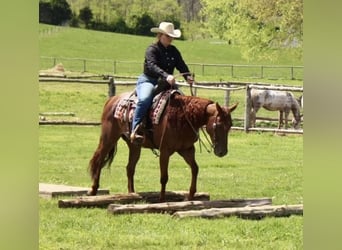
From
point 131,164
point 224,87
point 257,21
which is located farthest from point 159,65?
point 257,21

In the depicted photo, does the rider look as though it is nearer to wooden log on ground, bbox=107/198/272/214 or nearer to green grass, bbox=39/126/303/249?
wooden log on ground, bbox=107/198/272/214

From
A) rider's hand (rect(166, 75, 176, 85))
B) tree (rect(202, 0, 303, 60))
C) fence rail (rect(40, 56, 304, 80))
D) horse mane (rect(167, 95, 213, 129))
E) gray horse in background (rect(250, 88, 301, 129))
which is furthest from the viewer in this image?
gray horse in background (rect(250, 88, 301, 129))

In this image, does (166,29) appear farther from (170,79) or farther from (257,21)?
(257,21)

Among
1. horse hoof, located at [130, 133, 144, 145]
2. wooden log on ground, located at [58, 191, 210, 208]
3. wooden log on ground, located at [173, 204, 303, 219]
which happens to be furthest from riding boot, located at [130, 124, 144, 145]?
wooden log on ground, located at [173, 204, 303, 219]

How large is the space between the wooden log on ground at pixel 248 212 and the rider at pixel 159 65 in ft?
2.44

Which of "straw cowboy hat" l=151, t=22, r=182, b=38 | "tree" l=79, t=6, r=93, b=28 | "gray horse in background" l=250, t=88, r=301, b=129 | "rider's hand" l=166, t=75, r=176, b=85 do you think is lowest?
"gray horse in background" l=250, t=88, r=301, b=129

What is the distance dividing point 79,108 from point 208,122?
81.9 inches

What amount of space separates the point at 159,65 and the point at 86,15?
610 millimetres

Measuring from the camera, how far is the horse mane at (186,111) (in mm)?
4500

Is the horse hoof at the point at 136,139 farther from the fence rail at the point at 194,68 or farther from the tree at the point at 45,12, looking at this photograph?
the tree at the point at 45,12

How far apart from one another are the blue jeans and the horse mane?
15 centimetres

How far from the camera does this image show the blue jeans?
4566 millimetres
